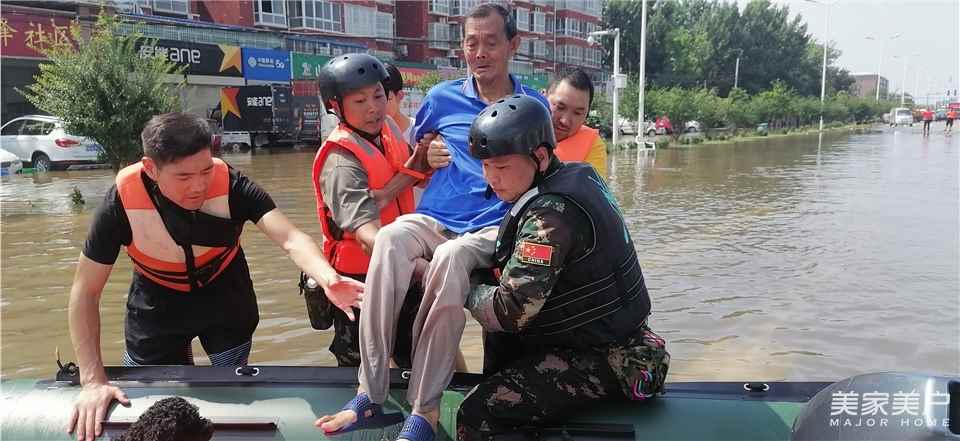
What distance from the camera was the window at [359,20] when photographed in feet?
121

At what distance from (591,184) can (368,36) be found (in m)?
37.3

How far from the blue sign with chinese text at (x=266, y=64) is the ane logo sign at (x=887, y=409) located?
2784cm

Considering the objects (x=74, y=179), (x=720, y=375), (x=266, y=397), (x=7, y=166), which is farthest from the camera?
(x=74, y=179)

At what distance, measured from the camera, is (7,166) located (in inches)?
579

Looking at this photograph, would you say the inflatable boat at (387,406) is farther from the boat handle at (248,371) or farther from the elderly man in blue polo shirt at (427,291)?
the elderly man in blue polo shirt at (427,291)

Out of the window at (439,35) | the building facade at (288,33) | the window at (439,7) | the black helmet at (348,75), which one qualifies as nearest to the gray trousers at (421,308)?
the black helmet at (348,75)

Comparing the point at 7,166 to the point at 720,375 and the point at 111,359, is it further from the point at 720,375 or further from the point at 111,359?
the point at 720,375

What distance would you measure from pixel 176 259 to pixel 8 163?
1493 cm

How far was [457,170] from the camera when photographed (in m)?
2.78

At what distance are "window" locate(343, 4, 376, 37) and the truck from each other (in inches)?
456

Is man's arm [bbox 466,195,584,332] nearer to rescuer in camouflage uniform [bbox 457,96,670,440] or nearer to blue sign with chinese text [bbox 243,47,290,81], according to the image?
rescuer in camouflage uniform [bbox 457,96,670,440]

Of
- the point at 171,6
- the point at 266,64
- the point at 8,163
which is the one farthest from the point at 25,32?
the point at 171,6

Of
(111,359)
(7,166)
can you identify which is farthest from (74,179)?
(111,359)

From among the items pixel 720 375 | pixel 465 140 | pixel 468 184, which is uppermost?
pixel 465 140
